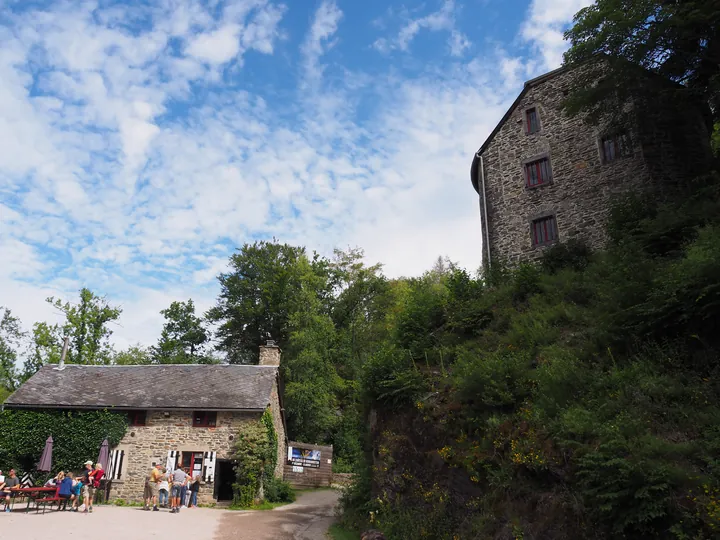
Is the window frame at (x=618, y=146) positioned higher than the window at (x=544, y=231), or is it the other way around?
the window frame at (x=618, y=146)

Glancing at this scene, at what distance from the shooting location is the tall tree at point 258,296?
Answer: 1564 inches

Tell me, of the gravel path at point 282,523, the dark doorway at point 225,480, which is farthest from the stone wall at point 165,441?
the gravel path at point 282,523

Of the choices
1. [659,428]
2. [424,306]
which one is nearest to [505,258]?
[424,306]

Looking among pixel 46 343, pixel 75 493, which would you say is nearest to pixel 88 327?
pixel 46 343

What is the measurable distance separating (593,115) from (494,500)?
13.5m

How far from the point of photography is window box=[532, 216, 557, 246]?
18.0 m

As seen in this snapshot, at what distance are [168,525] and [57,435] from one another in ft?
32.4

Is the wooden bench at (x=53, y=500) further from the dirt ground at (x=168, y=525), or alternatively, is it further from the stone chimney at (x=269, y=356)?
the stone chimney at (x=269, y=356)

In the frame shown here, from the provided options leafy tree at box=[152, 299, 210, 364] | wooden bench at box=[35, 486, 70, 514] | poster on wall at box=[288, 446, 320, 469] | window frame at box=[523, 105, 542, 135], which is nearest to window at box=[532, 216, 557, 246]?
window frame at box=[523, 105, 542, 135]

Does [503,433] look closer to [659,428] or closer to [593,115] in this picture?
[659,428]

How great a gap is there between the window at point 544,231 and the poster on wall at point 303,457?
1702cm

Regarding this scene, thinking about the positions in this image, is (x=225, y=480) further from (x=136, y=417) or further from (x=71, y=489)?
(x=71, y=489)

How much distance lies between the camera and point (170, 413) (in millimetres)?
20062

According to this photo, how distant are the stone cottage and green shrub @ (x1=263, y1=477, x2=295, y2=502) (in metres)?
1.84
